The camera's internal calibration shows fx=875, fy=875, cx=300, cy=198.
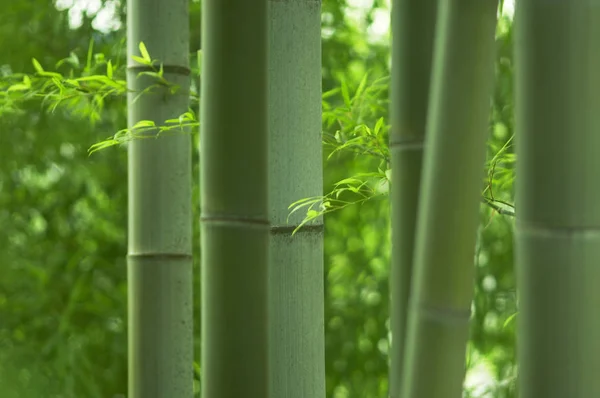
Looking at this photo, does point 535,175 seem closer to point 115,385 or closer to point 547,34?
point 547,34

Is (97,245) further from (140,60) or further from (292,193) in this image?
(292,193)

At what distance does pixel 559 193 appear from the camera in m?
0.80

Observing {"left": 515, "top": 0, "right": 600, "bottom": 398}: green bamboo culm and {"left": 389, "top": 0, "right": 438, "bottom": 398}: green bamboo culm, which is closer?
{"left": 515, "top": 0, "right": 600, "bottom": 398}: green bamboo culm

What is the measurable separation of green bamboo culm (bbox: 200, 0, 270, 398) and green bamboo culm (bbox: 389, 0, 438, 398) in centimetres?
19

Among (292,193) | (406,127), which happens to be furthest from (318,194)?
(406,127)

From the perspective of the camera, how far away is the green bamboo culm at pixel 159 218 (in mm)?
1626

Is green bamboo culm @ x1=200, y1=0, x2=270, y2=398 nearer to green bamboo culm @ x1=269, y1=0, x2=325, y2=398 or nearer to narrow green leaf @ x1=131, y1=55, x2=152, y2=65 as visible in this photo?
green bamboo culm @ x1=269, y1=0, x2=325, y2=398

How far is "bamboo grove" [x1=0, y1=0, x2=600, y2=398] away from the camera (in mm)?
803

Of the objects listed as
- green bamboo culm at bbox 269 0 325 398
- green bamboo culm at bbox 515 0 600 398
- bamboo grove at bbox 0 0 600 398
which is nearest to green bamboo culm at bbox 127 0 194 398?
bamboo grove at bbox 0 0 600 398

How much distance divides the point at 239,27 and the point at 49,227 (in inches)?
84.8

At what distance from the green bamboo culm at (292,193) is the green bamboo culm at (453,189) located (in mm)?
319

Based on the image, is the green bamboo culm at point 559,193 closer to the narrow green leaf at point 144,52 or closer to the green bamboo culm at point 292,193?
the green bamboo culm at point 292,193

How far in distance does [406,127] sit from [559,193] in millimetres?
420

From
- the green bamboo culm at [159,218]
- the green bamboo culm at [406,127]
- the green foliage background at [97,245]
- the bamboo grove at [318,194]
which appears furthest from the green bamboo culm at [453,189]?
the green foliage background at [97,245]
